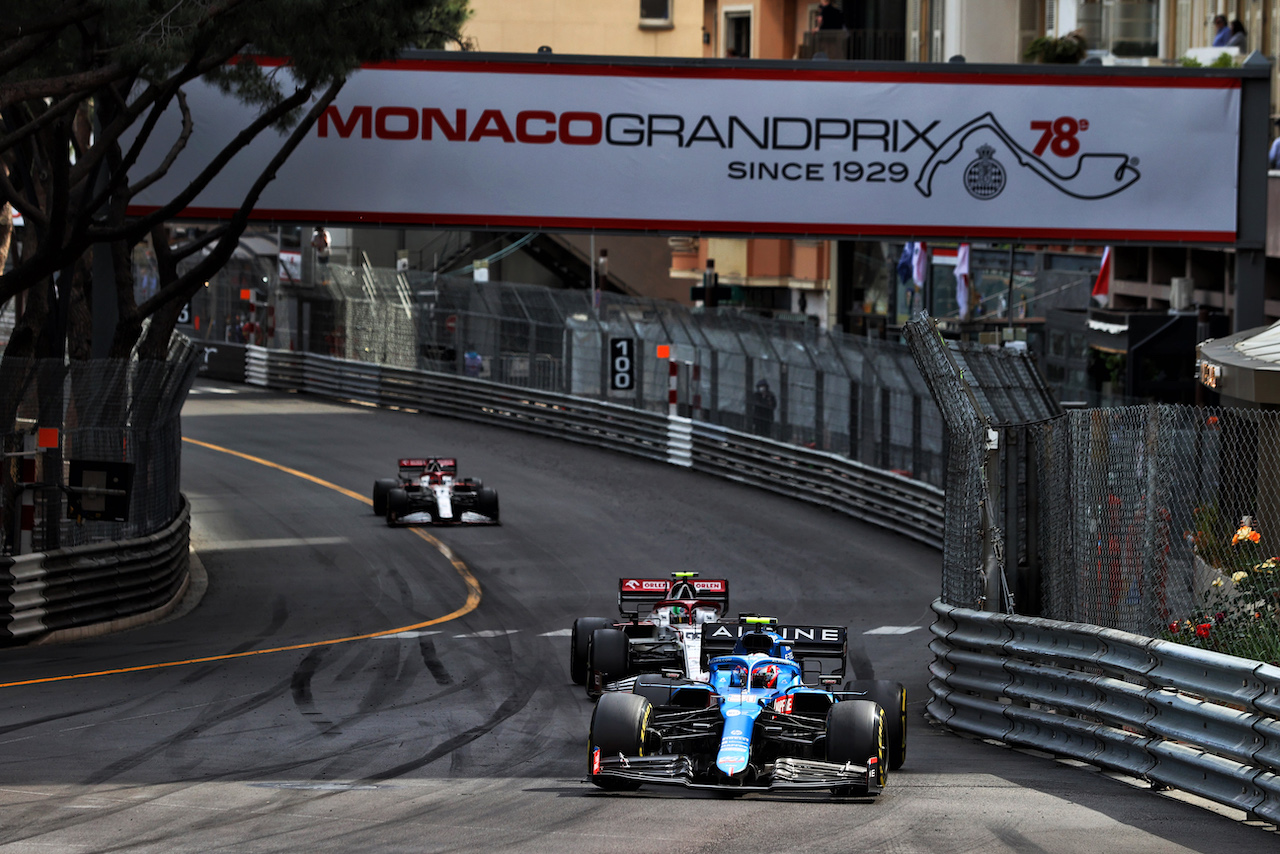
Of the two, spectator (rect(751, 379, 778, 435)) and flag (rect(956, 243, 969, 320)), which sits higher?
flag (rect(956, 243, 969, 320))

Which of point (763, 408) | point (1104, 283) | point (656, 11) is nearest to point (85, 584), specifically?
point (763, 408)

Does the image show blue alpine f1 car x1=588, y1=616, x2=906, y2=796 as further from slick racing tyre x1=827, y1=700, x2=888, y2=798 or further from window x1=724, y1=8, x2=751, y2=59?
window x1=724, y1=8, x2=751, y2=59

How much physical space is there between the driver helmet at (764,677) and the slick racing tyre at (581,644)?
3.26 meters

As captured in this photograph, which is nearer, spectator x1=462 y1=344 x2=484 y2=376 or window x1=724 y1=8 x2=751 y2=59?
spectator x1=462 y1=344 x2=484 y2=376

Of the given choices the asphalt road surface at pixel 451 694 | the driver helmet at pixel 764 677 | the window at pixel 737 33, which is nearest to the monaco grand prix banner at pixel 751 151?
the asphalt road surface at pixel 451 694

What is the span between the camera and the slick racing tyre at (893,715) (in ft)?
34.8

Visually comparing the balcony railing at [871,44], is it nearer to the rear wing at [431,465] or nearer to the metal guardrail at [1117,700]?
the rear wing at [431,465]

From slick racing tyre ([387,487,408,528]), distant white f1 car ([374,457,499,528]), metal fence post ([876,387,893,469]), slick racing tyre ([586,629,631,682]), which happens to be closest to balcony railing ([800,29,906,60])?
metal fence post ([876,387,893,469])

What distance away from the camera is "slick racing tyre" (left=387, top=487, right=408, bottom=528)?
24.7 meters

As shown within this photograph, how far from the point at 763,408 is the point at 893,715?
18017 millimetres

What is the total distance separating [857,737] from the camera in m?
9.65

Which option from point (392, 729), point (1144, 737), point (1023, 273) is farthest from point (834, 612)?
point (1023, 273)

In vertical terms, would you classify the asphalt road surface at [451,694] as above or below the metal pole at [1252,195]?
below

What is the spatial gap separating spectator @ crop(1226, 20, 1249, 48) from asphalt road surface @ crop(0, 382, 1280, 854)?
10184 millimetres
